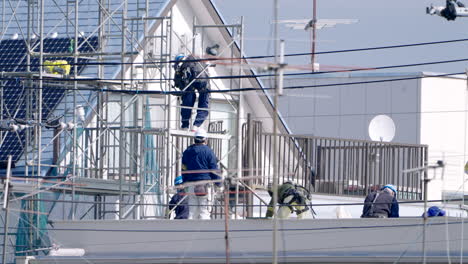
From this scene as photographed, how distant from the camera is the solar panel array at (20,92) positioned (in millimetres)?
22078

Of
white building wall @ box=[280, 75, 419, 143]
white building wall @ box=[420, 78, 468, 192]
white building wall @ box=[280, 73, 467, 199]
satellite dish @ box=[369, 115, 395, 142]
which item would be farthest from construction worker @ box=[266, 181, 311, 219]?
white building wall @ box=[420, 78, 468, 192]

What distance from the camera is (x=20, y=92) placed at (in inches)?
939

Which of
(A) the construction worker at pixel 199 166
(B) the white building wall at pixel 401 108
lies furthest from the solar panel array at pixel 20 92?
(B) the white building wall at pixel 401 108

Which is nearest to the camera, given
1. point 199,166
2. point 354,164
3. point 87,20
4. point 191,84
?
point 199,166

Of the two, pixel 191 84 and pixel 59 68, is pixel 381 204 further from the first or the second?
pixel 59 68

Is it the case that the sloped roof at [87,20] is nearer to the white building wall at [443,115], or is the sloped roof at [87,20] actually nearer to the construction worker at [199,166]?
the construction worker at [199,166]

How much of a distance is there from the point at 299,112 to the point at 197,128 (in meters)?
17.2

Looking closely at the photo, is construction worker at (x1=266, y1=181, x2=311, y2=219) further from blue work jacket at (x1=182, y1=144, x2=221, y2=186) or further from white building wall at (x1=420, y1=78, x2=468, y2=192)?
white building wall at (x1=420, y1=78, x2=468, y2=192)

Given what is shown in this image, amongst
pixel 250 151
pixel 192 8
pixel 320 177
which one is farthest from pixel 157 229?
pixel 192 8

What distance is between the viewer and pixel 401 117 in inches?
1345

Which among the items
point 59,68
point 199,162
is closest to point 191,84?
point 199,162

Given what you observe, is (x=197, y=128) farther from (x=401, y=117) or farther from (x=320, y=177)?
(x=401, y=117)

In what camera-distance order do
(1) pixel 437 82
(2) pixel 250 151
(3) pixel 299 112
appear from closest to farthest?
(2) pixel 250 151 → (1) pixel 437 82 → (3) pixel 299 112

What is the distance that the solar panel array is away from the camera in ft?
72.4
